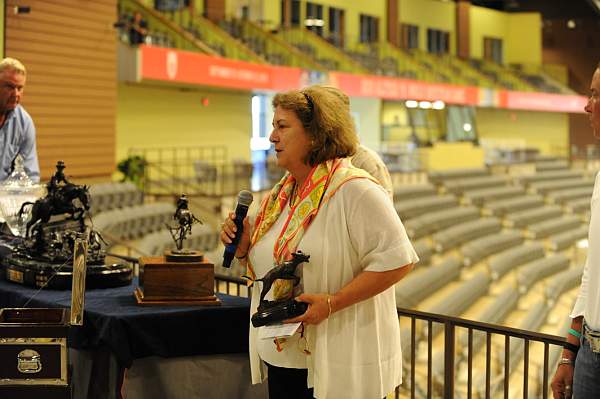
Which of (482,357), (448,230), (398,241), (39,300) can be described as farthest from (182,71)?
(398,241)

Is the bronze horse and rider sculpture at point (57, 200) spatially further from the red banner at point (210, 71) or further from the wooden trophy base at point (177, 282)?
the red banner at point (210, 71)

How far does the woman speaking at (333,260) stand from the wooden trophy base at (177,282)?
0.65 m

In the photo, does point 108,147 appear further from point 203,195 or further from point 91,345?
point 91,345

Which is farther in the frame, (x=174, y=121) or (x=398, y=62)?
(x=398, y=62)

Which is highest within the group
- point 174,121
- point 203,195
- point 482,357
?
point 174,121

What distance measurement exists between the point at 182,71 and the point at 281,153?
42.8ft

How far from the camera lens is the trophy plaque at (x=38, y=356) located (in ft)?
9.80

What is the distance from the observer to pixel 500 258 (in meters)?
15.2

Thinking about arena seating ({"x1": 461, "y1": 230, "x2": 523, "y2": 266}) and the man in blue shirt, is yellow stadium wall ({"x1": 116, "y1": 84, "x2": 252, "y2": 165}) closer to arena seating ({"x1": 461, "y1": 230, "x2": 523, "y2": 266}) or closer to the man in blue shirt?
arena seating ({"x1": 461, "y1": 230, "x2": 523, "y2": 266})

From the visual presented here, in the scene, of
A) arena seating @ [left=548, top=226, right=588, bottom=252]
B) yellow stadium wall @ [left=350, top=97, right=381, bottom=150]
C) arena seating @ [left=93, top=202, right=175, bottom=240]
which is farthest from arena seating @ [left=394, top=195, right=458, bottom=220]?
yellow stadium wall @ [left=350, top=97, right=381, bottom=150]

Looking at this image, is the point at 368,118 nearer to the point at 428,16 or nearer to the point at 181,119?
the point at 428,16

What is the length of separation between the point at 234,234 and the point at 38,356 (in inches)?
31.3

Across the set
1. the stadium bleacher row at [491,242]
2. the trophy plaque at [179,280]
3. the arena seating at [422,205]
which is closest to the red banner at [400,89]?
the stadium bleacher row at [491,242]

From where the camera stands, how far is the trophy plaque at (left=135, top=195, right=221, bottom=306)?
10.8ft
